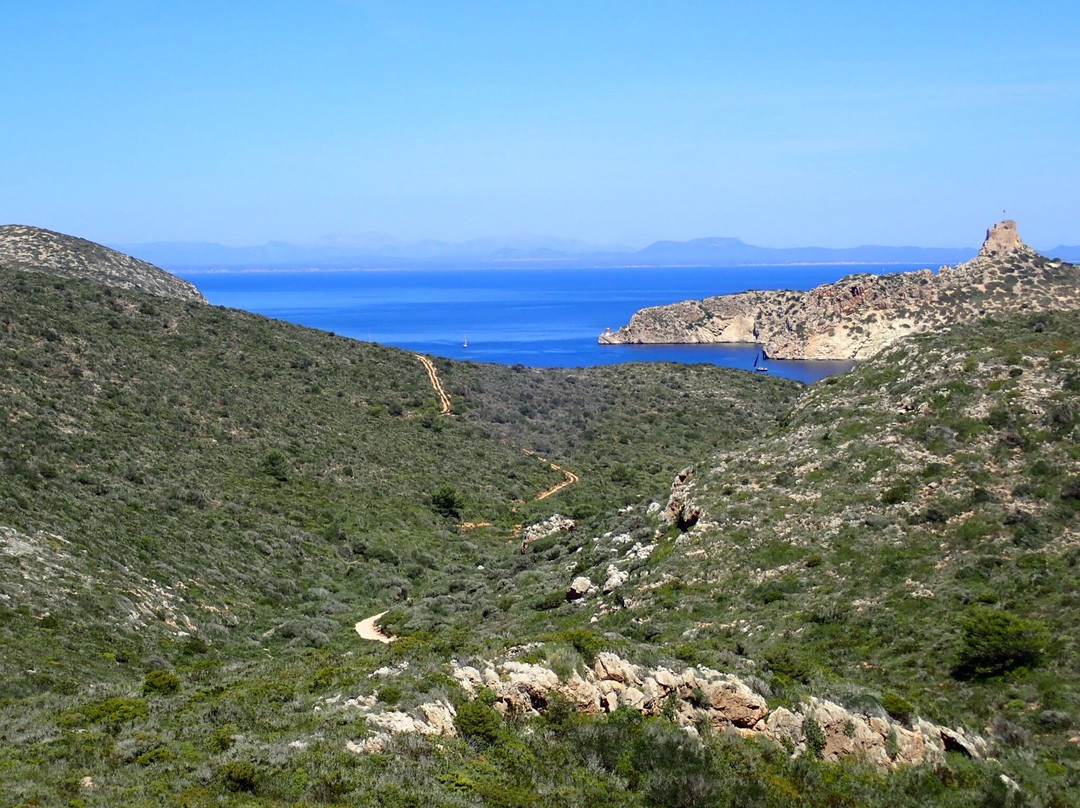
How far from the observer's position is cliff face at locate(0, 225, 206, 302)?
8050 cm

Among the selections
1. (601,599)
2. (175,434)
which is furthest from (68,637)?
(175,434)

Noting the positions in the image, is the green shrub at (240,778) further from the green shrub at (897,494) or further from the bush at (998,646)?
the green shrub at (897,494)

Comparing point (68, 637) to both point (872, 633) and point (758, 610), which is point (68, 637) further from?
point (872, 633)

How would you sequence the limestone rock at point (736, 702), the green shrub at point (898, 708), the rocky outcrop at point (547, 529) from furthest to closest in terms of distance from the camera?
the rocky outcrop at point (547, 529) → the green shrub at point (898, 708) → the limestone rock at point (736, 702)

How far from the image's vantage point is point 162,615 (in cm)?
2570

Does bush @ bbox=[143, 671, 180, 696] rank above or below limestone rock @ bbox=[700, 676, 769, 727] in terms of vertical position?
below

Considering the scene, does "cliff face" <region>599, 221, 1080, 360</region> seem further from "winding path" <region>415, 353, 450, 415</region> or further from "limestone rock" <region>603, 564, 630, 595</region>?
"limestone rock" <region>603, 564, 630, 595</region>

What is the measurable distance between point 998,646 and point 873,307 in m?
144

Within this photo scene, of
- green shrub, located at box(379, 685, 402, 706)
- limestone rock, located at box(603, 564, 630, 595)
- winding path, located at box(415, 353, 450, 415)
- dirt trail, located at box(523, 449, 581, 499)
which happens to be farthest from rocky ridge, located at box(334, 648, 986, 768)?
winding path, located at box(415, 353, 450, 415)

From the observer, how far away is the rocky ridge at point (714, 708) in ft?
49.2

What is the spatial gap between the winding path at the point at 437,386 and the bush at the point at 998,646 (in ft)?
148

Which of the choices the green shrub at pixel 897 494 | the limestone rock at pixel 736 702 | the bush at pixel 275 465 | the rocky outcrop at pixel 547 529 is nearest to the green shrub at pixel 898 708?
the limestone rock at pixel 736 702

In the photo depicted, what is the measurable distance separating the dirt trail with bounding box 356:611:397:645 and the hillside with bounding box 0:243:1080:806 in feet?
1.45

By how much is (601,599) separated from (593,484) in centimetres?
2352
